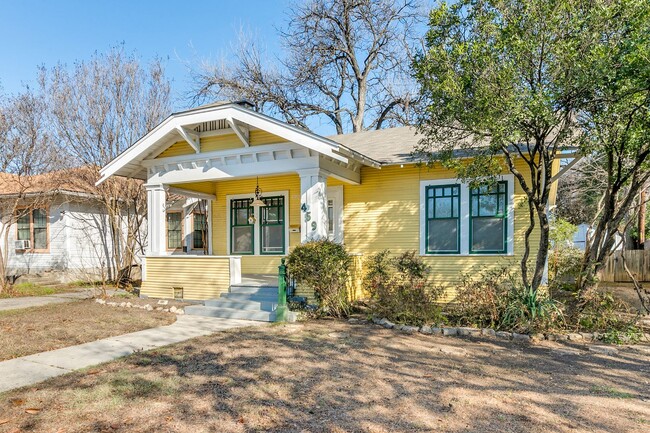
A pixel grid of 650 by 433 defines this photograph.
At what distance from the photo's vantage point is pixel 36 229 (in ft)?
49.7

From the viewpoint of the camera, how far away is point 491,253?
371 inches

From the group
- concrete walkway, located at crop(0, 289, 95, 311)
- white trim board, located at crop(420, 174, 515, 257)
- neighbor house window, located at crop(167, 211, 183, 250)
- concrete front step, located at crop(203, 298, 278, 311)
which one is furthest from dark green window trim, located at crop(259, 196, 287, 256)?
neighbor house window, located at crop(167, 211, 183, 250)

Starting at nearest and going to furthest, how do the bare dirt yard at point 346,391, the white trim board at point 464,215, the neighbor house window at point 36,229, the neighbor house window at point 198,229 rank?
1. the bare dirt yard at point 346,391
2. the white trim board at point 464,215
3. the neighbor house window at point 36,229
4. the neighbor house window at point 198,229

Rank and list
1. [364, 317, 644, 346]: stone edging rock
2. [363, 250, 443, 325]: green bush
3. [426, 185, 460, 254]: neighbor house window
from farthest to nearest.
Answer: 1. [426, 185, 460, 254]: neighbor house window
2. [363, 250, 443, 325]: green bush
3. [364, 317, 644, 346]: stone edging rock

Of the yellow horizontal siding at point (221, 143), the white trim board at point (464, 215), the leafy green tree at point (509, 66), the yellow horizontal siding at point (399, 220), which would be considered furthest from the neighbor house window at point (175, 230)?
the leafy green tree at point (509, 66)

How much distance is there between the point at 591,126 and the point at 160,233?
9.69 meters

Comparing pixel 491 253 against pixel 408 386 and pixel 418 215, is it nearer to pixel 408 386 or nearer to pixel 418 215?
pixel 418 215

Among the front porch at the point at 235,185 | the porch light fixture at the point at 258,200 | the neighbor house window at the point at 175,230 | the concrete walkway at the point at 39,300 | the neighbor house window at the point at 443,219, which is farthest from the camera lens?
the neighbor house window at the point at 175,230

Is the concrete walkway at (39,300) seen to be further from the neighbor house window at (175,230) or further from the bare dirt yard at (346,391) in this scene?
the bare dirt yard at (346,391)

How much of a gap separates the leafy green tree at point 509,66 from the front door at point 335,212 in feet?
14.0

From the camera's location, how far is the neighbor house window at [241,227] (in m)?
12.4

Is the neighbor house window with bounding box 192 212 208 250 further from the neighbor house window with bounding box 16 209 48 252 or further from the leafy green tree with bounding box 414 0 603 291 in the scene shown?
the leafy green tree with bounding box 414 0 603 291

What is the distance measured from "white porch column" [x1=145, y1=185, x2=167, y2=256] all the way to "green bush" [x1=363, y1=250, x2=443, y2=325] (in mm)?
5440

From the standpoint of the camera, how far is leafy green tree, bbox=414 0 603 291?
235 inches
